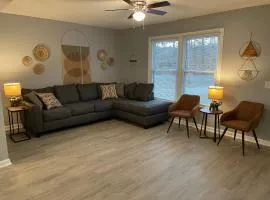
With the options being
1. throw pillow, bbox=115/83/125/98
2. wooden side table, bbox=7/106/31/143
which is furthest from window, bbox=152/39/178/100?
wooden side table, bbox=7/106/31/143

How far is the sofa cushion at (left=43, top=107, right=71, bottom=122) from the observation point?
13.1ft

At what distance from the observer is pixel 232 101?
4.04 metres

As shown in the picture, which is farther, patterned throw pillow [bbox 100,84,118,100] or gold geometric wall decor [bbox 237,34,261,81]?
patterned throw pillow [bbox 100,84,118,100]

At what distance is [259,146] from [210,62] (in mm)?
1828

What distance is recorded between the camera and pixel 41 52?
4707 mm

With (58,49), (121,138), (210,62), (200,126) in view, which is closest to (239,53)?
(210,62)

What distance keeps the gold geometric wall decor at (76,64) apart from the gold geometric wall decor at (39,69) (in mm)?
531

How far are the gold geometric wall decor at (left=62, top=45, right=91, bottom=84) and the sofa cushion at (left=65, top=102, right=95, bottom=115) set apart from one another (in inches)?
34.1

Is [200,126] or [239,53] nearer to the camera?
[239,53]

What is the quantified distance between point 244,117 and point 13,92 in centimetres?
423

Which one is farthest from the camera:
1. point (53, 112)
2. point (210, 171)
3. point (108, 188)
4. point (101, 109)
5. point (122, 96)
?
point (122, 96)

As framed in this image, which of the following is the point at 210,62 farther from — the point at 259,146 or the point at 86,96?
the point at 86,96

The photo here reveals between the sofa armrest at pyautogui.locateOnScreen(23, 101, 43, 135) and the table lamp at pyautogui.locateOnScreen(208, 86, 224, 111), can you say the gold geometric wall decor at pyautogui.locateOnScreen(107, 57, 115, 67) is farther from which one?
the table lamp at pyautogui.locateOnScreen(208, 86, 224, 111)

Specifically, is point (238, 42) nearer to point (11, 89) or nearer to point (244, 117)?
point (244, 117)
